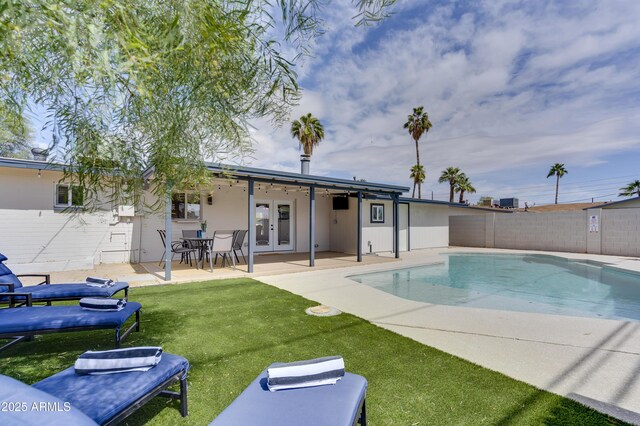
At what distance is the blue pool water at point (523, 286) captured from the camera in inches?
237

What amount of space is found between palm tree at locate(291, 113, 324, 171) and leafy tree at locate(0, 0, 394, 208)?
1641 centimetres

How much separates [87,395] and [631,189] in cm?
3642

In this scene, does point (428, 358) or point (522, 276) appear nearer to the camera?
point (428, 358)

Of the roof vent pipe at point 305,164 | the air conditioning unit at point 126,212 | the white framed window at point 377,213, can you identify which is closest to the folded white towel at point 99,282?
the air conditioning unit at point 126,212

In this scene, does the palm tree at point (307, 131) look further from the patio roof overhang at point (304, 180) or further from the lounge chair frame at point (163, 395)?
the lounge chair frame at point (163, 395)

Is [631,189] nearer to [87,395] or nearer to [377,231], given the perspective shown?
[377,231]

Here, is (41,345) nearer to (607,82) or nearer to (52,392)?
(52,392)

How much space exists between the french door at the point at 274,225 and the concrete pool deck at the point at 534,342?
20.0ft

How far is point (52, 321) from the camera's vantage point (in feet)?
9.82

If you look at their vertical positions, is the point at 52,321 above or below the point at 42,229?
below

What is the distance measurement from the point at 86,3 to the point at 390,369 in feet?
11.1

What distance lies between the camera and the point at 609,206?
1434cm

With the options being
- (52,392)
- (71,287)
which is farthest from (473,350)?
(71,287)

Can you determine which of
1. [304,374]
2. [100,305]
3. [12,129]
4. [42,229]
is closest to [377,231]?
[100,305]
